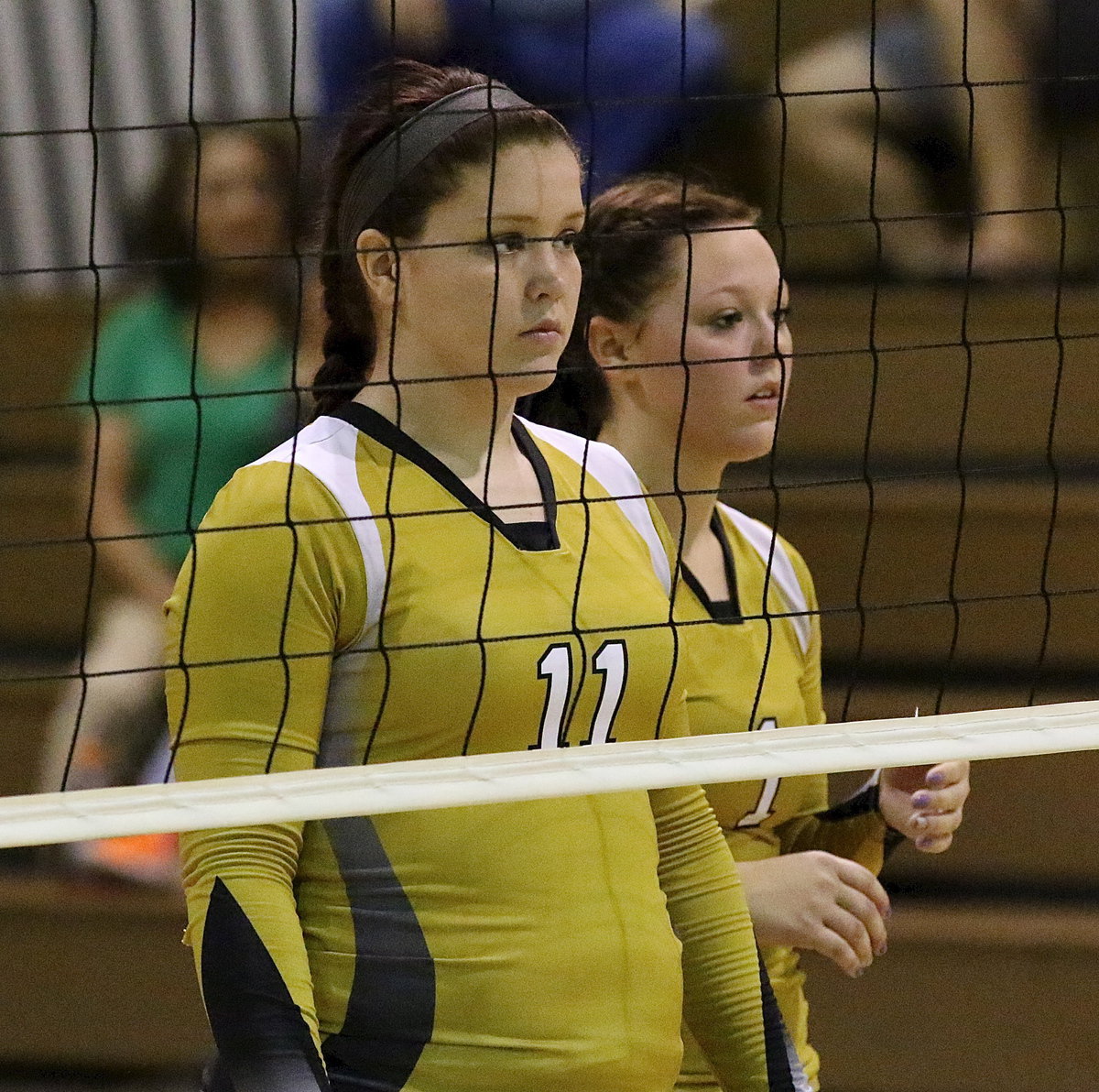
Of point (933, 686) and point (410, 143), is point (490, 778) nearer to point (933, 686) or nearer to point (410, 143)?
point (410, 143)

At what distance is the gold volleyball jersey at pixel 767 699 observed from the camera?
1.63 m

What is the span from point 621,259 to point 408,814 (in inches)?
26.0

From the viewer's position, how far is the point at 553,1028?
1296 mm

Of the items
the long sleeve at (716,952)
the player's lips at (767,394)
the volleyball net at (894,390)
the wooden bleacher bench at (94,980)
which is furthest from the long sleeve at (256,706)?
the wooden bleacher bench at (94,980)

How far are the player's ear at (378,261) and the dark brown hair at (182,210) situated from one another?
4.25 ft

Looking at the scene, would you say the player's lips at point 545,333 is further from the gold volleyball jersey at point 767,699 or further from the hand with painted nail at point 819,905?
the hand with painted nail at point 819,905

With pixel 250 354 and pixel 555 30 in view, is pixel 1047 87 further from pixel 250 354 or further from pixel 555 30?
pixel 250 354

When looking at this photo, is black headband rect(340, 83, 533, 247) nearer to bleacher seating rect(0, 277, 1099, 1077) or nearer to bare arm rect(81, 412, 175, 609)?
bare arm rect(81, 412, 175, 609)

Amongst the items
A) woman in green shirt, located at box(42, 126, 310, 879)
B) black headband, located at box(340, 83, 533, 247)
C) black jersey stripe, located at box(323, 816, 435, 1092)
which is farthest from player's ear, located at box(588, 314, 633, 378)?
woman in green shirt, located at box(42, 126, 310, 879)

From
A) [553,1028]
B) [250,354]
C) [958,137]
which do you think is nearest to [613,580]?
[553,1028]

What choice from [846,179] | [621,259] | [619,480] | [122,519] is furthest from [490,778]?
[846,179]

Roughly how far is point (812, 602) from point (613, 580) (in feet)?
1.53

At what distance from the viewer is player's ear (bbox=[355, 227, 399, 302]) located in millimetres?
1365

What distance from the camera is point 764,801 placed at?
5.44 ft
